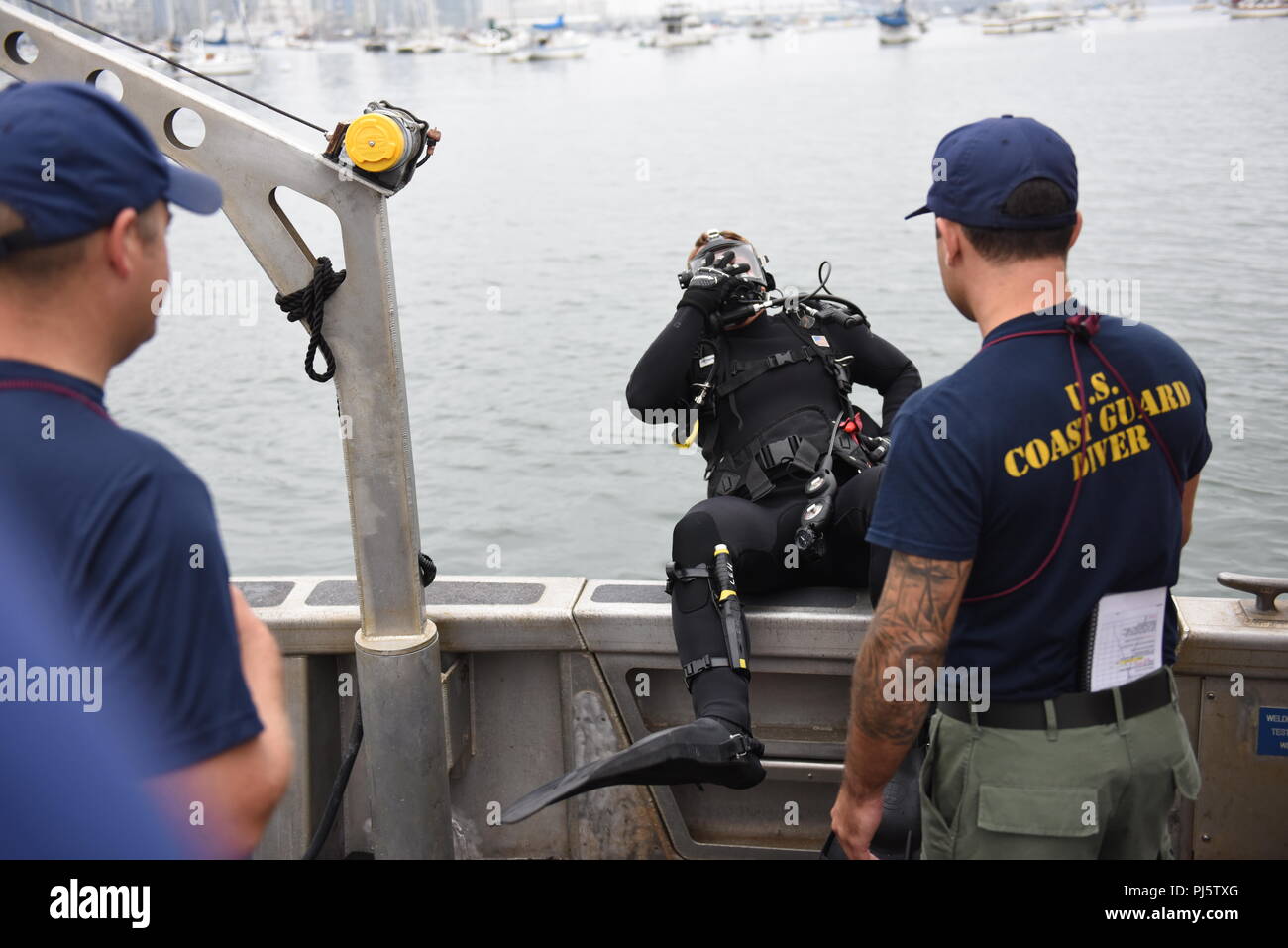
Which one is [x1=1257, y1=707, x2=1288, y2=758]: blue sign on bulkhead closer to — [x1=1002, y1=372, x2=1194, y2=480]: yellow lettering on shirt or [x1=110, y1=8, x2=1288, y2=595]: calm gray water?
[x1=1002, y1=372, x2=1194, y2=480]: yellow lettering on shirt

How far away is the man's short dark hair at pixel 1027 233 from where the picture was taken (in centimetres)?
227

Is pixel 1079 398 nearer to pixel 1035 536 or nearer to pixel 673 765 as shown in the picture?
pixel 1035 536

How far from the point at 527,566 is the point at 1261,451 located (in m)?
6.46

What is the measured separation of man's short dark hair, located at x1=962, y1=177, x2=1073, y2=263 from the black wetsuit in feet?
3.22

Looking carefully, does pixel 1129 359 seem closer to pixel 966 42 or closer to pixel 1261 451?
pixel 1261 451

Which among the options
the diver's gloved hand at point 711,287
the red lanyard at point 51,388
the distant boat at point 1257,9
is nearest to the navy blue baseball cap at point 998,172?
the red lanyard at point 51,388

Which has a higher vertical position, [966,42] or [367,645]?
[966,42]

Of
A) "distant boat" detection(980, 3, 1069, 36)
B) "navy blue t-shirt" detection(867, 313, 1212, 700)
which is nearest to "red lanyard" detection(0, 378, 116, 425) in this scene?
"navy blue t-shirt" detection(867, 313, 1212, 700)

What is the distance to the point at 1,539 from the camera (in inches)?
58.2

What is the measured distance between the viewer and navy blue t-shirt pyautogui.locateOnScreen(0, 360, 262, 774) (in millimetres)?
1475

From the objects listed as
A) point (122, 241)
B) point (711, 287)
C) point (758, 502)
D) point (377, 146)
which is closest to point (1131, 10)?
point (711, 287)

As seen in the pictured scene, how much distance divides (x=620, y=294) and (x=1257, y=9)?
8911cm
